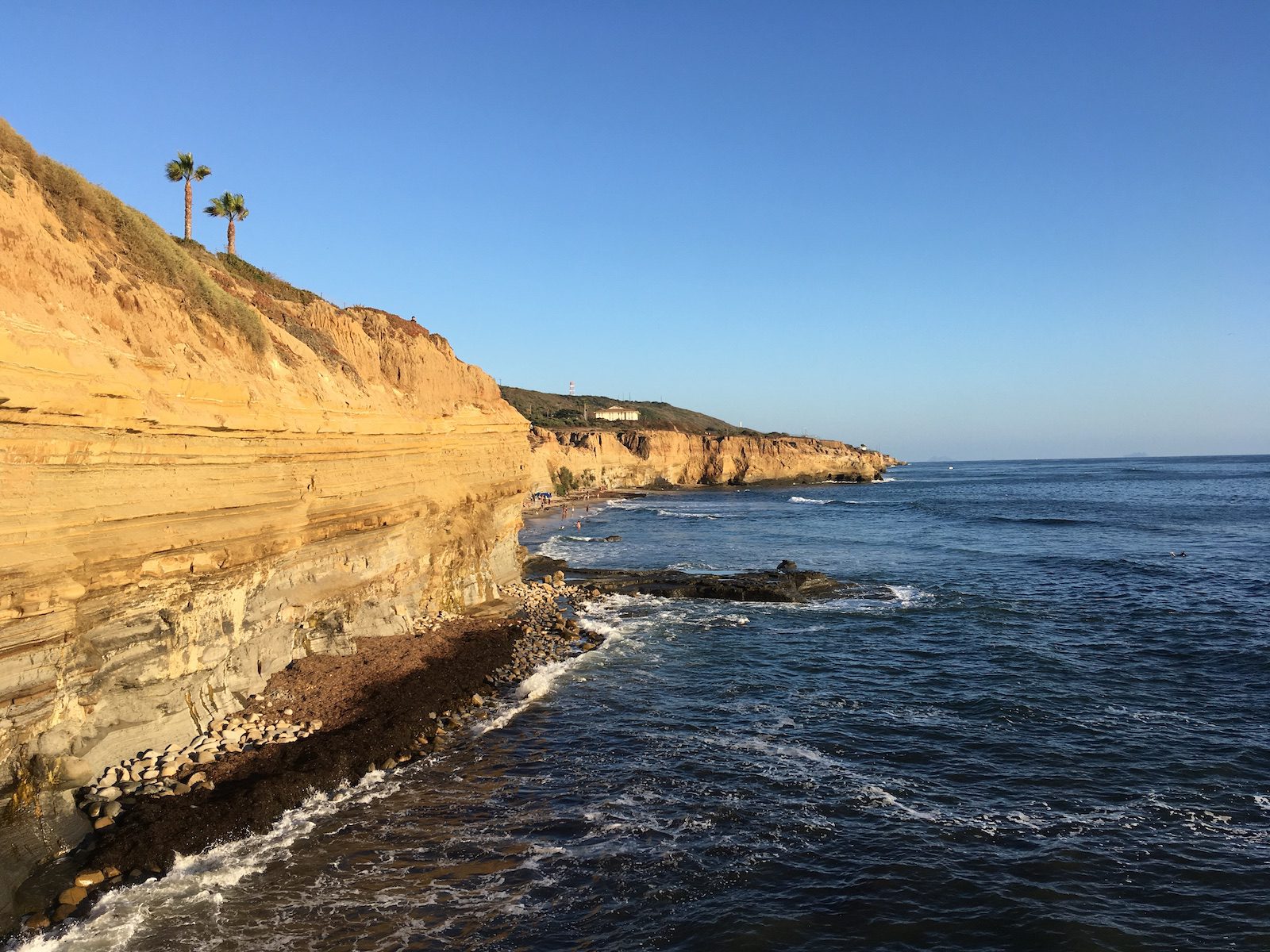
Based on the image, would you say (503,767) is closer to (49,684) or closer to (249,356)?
(49,684)

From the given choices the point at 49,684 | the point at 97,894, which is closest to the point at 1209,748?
the point at 97,894

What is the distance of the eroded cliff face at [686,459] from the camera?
95562 millimetres

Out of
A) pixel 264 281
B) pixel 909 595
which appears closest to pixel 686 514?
pixel 909 595

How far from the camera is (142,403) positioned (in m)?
11.5

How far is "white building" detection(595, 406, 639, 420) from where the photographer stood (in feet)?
462

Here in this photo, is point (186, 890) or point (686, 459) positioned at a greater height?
point (686, 459)

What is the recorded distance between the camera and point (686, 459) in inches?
4476

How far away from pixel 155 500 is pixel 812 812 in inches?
499

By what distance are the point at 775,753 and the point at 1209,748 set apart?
367 inches

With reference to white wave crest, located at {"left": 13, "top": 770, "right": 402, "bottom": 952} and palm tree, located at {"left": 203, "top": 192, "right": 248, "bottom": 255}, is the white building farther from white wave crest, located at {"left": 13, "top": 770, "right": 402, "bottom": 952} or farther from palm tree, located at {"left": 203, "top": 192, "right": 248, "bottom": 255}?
white wave crest, located at {"left": 13, "top": 770, "right": 402, "bottom": 952}

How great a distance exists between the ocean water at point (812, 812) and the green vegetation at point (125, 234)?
11036 mm

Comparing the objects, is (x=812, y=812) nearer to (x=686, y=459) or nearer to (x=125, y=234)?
(x=125, y=234)

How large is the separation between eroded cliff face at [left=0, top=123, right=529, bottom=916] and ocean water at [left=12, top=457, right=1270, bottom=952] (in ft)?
10.3

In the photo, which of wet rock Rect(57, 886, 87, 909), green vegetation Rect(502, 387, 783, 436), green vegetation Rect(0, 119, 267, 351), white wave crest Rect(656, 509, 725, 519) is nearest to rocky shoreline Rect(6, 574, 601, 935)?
wet rock Rect(57, 886, 87, 909)
